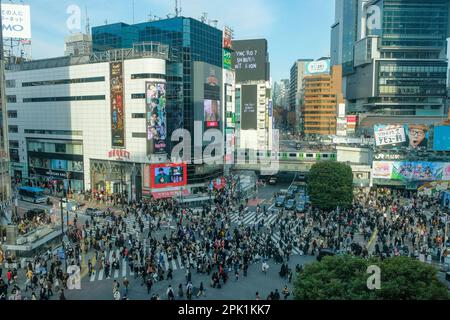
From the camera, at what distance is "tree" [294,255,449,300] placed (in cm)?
1511

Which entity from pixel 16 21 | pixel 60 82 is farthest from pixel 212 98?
pixel 16 21

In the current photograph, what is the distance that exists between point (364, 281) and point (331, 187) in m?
28.8

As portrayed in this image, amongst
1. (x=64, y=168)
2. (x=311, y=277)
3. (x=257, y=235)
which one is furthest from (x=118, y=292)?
(x=64, y=168)

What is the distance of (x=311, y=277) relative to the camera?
17281mm

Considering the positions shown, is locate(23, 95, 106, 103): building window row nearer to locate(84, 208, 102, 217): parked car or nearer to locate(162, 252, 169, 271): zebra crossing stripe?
locate(84, 208, 102, 217): parked car

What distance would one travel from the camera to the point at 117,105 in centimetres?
5194

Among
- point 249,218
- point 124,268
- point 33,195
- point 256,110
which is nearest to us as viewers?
point 124,268

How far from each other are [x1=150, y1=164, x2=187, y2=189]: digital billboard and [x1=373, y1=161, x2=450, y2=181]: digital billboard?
2924cm

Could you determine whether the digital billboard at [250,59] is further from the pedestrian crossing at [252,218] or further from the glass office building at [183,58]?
the pedestrian crossing at [252,218]

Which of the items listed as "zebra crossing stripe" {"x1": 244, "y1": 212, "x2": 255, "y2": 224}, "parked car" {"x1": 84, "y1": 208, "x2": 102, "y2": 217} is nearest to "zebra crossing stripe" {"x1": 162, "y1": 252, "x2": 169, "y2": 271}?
"zebra crossing stripe" {"x1": 244, "y1": 212, "x2": 255, "y2": 224}

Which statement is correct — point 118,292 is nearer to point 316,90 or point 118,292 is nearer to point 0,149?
point 0,149

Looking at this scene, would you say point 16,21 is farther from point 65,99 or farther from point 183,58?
point 183,58

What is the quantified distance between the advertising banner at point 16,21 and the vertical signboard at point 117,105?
1344cm

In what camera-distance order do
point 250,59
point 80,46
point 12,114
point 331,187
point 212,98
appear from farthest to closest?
point 250,59 → point 12,114 → point 80,46 → point 212,98 → point 331,187
